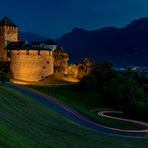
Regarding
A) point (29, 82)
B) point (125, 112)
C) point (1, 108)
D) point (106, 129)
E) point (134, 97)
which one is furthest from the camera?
point (29, 82)

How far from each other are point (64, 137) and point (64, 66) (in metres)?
72.1

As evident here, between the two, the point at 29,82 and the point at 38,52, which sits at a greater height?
the point at 38,52

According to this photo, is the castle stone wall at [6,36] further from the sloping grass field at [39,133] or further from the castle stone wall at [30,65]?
the sloping grass field at [39,133]

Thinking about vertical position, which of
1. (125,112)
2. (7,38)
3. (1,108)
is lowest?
(125,112)

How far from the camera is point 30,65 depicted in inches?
3676

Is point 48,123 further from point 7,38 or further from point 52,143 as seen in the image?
point 7,38

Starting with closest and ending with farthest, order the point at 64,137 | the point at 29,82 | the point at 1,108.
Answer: the point at 64,137 → the point at 1,108 → the point at 29,82

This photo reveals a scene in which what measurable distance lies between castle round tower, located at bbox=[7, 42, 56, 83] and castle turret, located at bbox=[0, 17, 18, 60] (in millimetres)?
14888

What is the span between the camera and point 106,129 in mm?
42469

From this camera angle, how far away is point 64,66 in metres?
101

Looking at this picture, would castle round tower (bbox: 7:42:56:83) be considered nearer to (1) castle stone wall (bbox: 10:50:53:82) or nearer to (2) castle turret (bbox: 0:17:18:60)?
(1) castle stone wall (bbox: 10:50:53:82)

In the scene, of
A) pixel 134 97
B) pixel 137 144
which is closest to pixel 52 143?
pixel 137 144

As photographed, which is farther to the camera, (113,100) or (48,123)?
(113,100)

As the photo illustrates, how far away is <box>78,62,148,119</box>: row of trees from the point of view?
193ft
